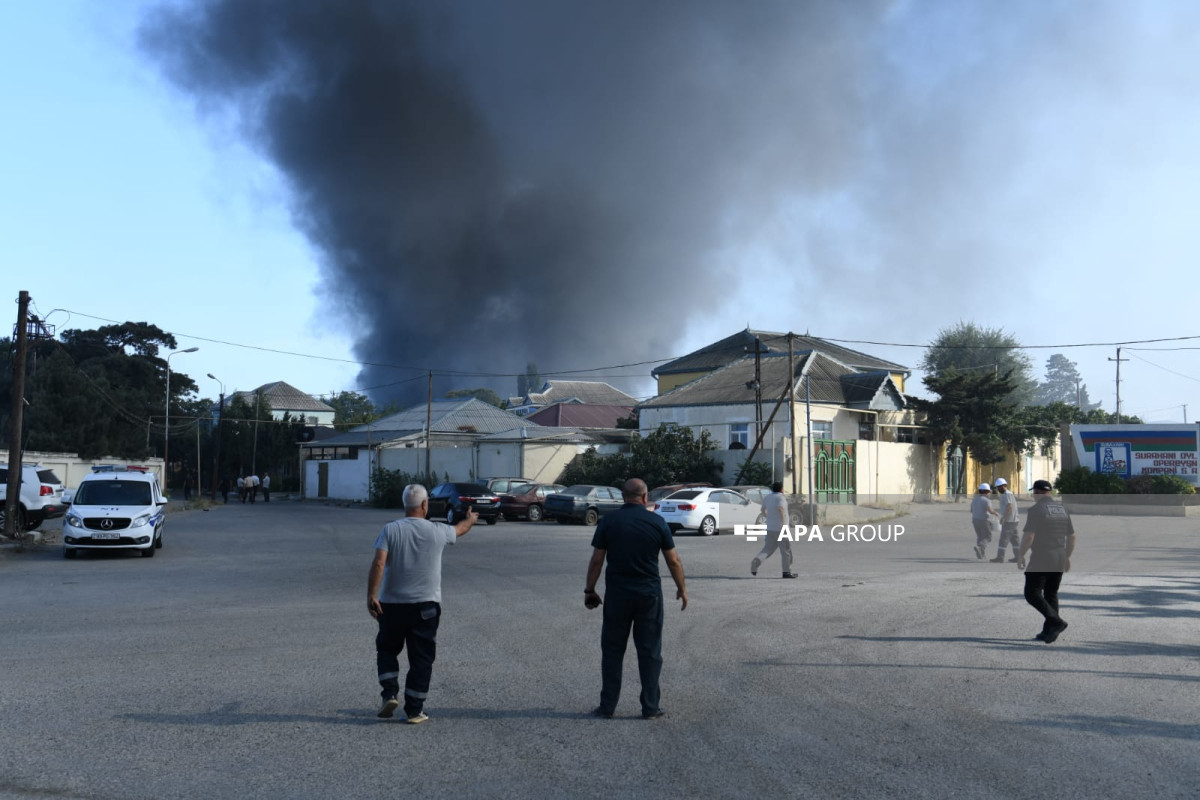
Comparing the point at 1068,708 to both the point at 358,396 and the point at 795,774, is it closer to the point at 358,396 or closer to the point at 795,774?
the point at 795,774

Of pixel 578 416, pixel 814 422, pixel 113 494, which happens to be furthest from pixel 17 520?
pixel 578 416

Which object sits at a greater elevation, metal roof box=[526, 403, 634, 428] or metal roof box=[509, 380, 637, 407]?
metal roof box=[509, 380, 637, 407]

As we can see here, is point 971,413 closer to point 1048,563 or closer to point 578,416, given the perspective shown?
point 578,416

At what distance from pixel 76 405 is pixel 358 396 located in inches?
3491

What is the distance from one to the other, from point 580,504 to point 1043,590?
81.0 feet

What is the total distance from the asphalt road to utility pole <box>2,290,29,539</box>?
9.12 m

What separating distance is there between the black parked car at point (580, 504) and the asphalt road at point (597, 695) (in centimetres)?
1842

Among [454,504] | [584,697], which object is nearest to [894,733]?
[584,697]

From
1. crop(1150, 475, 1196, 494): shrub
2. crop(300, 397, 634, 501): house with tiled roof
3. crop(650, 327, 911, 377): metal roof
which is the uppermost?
crop(650, 327, 911, 377): metal roof

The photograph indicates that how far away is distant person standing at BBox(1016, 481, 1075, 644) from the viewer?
10641mm

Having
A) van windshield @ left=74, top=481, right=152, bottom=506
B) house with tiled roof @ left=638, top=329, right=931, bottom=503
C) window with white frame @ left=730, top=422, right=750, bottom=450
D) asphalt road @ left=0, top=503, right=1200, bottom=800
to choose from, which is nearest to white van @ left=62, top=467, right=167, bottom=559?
van windshield @ left=74, top=481, right=152, bottom=506

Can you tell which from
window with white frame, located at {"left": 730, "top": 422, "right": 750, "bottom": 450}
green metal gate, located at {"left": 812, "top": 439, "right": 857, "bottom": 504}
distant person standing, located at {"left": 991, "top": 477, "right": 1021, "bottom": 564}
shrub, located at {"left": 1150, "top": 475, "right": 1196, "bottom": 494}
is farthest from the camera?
window with white frame, located at {"left": 730, "top": 422, "right": 750, "bottom": 450}

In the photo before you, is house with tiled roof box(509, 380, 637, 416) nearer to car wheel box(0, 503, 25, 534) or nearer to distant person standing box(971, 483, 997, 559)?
car wheel box(0, 503, 25, 534)

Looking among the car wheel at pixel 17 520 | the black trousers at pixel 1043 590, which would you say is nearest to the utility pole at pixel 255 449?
the car wheel at pixel 17 520
